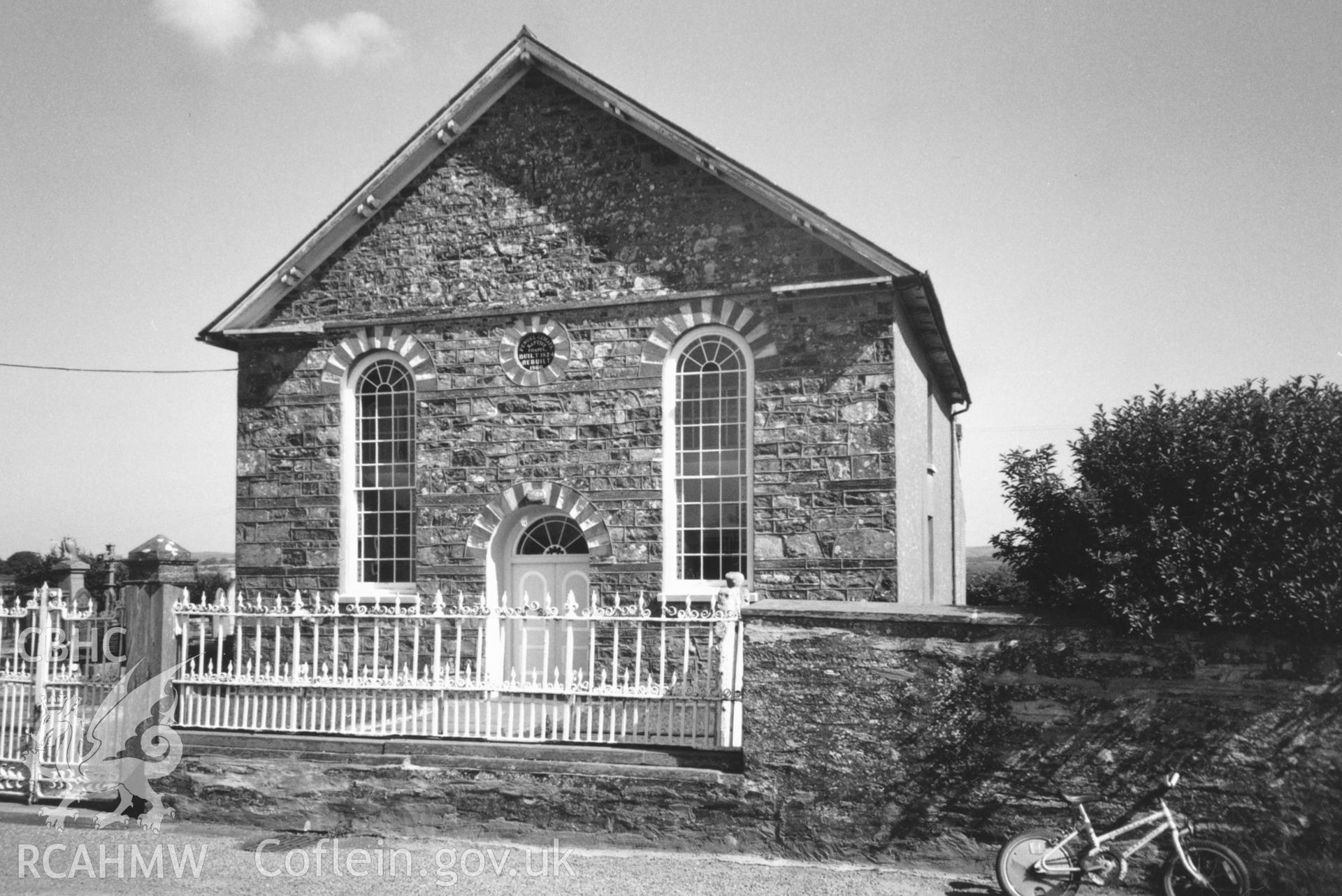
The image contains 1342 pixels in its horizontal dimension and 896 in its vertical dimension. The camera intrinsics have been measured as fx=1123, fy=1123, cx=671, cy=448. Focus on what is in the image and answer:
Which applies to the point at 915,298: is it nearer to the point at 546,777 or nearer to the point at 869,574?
the point at 869,574

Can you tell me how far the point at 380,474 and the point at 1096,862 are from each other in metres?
10.9

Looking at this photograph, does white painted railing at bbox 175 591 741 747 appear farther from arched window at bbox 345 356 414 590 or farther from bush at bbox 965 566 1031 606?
bush at bbox 965 566 1031 606

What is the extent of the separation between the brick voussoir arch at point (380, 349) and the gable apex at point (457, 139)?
3.46 ft

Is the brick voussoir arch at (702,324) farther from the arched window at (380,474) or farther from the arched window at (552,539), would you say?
the arched window at (380,474)

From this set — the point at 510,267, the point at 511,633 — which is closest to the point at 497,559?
the point at 511,633

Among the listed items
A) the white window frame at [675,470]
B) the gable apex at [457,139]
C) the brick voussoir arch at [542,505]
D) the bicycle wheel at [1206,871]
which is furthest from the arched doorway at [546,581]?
the bicycle wheel at [1206,871]

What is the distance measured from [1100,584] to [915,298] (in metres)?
6.63

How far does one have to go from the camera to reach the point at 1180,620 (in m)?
7.84

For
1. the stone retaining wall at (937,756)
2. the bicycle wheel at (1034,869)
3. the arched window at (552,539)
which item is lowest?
the bicycle wheel at (1034,869)

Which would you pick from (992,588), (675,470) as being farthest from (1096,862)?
(992,588)

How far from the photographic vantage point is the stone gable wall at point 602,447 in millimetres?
13547

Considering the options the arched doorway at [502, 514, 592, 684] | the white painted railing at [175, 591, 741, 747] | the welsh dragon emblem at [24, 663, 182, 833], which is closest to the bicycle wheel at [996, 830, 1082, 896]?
the white painted railing at [175, 591, 741, 747]

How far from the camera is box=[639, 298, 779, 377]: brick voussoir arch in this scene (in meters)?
14.1

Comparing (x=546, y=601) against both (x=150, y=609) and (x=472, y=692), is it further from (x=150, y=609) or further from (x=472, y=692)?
(x=150, y=609)
